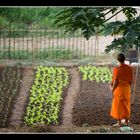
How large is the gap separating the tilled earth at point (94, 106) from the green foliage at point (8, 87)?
876mm

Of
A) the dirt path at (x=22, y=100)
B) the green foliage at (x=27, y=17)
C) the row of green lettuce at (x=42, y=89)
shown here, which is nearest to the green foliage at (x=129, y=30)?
the row of green lettuce at (x=42, y=89)

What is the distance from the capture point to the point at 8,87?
6.45 meters

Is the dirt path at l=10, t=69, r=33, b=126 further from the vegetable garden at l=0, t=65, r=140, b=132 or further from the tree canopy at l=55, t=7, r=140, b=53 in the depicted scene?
the tree canopy at l=55, t=7, r=140, b=53

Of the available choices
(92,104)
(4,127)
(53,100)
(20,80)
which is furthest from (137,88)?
(4,127)

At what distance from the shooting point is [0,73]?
669 cm

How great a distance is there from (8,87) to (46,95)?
0.57 metres

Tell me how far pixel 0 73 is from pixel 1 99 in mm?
682

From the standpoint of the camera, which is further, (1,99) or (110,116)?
(1,99)

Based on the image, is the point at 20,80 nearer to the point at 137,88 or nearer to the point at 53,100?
the point at 53,100
